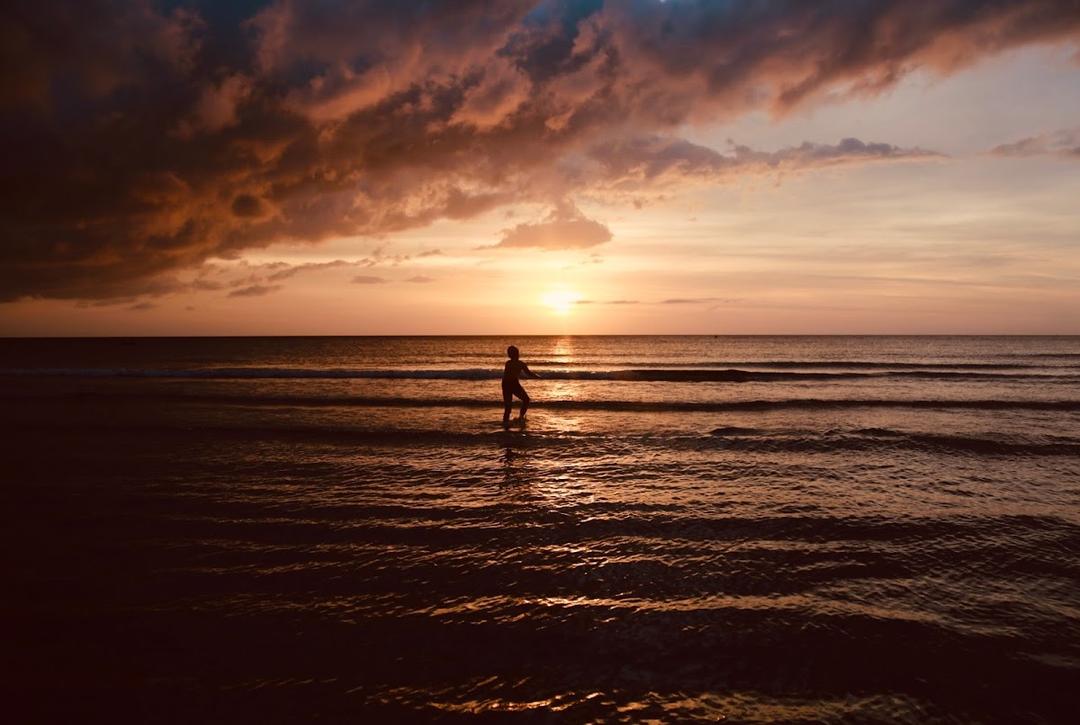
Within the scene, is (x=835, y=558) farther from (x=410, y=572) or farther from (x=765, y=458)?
(x=765, y=458)

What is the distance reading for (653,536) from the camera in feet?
27.6

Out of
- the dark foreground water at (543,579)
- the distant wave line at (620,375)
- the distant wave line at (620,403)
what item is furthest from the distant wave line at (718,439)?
the distant wave line at (620,375)

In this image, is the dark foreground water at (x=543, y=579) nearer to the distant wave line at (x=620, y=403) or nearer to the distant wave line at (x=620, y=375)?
the distant wave line at (x=620, y=403)

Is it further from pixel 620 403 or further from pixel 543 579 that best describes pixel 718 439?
pixel 543 579

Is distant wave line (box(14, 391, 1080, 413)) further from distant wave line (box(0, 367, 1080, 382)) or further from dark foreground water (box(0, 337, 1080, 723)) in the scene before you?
distant wave line (box(0, 367, 1080, 382))

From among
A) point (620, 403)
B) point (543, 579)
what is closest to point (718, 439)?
point (620, 403)

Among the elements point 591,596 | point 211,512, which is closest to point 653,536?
point 591,596

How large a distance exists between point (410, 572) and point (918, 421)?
20.7 m

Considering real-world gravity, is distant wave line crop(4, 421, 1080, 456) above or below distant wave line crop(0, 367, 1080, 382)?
below

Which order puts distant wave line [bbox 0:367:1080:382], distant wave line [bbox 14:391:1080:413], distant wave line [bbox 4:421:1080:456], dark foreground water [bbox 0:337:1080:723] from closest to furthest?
1. dark foreground water [bbox 0:337:1080:723]
2. distant wave line [bbox 4:421:1080:456]
3. distant wave line [bbox 14:391:1080:413]
4. distant wave line [bbox 0:367:1080:382]

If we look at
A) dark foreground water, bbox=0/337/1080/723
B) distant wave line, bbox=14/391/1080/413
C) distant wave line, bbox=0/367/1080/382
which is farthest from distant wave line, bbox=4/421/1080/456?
distant wave line, bbox=0/367/1080/382

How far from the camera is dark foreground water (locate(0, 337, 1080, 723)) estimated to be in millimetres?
4590

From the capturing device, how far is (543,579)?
6.87 meters

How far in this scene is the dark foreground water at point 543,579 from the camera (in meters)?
4.59
